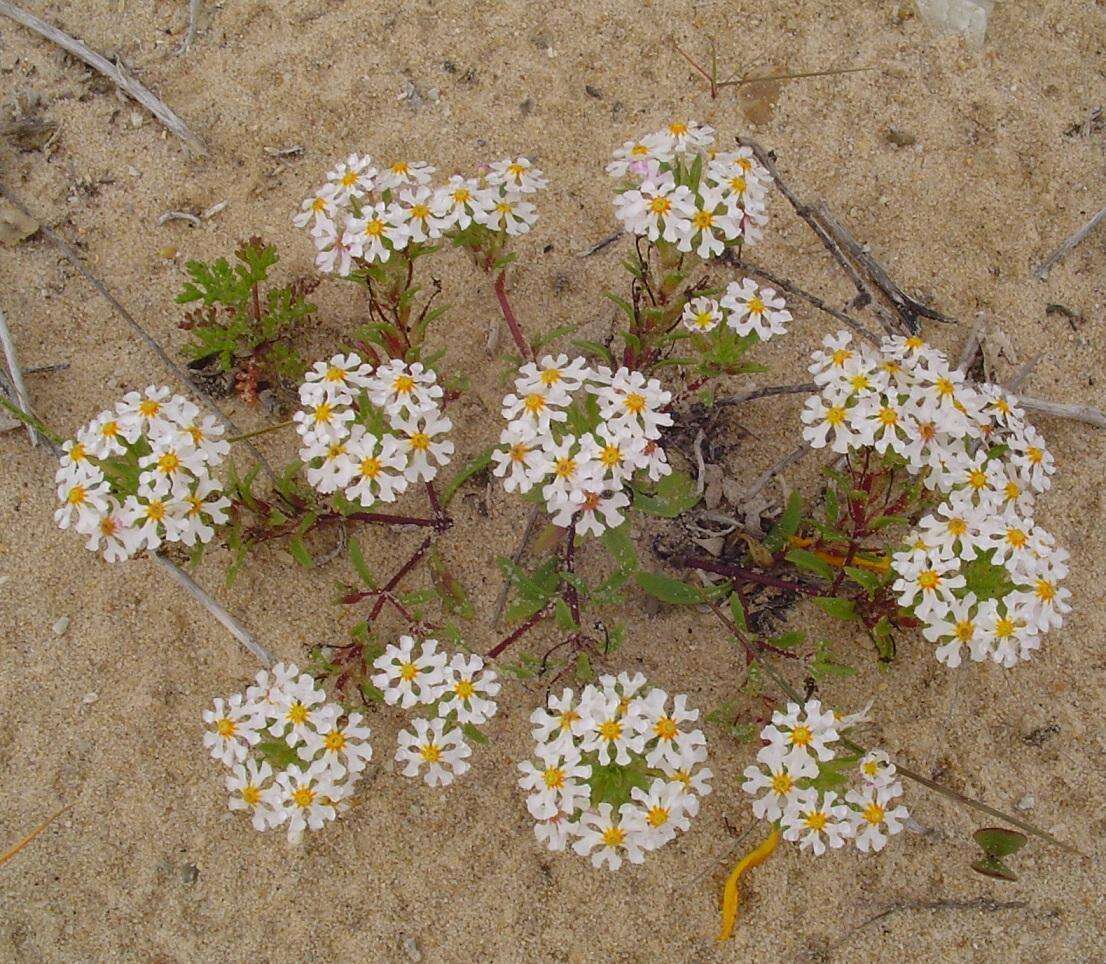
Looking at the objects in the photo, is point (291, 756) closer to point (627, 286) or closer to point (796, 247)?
point (627, 286)

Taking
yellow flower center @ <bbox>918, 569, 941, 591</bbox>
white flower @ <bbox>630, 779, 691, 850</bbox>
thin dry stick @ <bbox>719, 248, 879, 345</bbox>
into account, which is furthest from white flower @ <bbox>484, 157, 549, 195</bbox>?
white flower @ <bbox>630, 779, 691, 850</bbox>

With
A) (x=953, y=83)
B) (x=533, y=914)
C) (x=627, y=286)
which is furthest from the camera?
(x=953, y=83)

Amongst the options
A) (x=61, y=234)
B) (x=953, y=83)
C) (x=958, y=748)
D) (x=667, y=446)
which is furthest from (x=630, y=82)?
(x=958, y=748)

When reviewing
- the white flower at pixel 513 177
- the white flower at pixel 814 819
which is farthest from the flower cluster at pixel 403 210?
the white flower at pixel 814 819

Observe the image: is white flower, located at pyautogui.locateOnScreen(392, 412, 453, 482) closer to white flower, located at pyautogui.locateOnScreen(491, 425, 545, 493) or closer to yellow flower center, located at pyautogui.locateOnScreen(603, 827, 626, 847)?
white flower, located at pyautogui.locateOnScreen(491, 425, 545, 493)

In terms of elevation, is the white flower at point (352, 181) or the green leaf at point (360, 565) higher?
the white flower at point (352, 181)

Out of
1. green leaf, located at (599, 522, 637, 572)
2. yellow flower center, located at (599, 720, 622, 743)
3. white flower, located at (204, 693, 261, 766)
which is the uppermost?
green leaf, located at (599, 522, 637, 572)

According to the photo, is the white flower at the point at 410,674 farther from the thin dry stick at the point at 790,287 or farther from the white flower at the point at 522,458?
the thin dry stick at the point at 790,287
